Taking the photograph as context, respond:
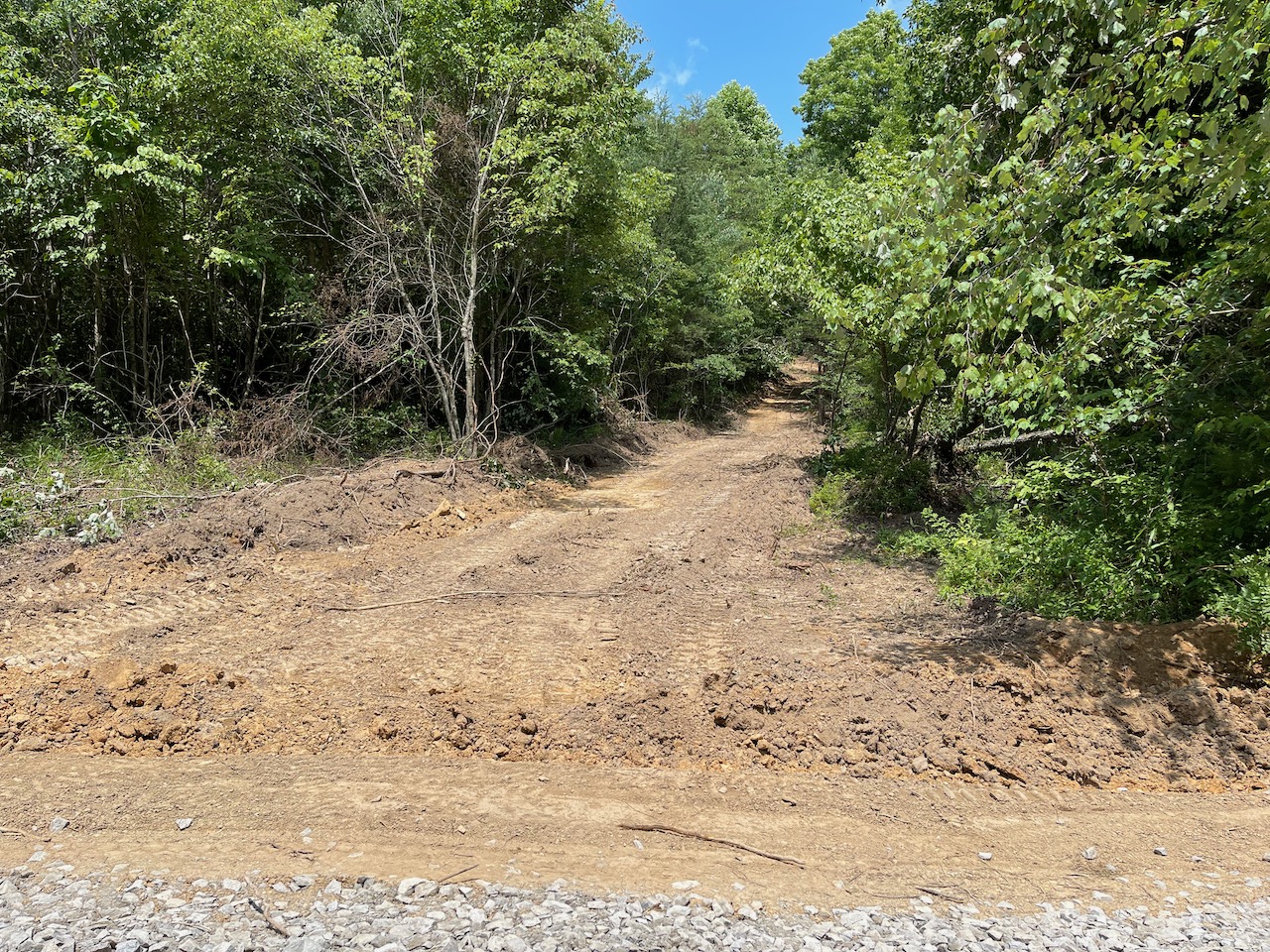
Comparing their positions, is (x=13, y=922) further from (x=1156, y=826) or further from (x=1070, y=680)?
(x=1070, y=680)

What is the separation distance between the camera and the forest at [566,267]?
161 inches

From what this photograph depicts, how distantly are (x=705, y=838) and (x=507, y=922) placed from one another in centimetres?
105

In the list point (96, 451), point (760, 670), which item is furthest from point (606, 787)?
point (96, 451)

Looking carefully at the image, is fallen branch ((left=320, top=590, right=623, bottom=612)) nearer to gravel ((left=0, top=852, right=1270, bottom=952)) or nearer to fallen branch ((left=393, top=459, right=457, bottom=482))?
gravel ((left=0, top=852, right=1270, bottom=952))

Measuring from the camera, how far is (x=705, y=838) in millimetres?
3418

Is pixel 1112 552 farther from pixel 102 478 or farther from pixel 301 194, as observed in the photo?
Answer: pixel 301 194

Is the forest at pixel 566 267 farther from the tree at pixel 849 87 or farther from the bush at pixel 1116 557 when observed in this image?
the tree at pixel 849 87

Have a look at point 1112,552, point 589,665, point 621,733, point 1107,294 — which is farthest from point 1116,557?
point 589,665

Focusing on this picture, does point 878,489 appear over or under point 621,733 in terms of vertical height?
over

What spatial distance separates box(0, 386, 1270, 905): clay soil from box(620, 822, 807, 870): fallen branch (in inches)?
1.4

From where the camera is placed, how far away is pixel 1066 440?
7707 millimetres

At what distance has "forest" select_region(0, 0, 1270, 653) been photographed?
13.4 ft

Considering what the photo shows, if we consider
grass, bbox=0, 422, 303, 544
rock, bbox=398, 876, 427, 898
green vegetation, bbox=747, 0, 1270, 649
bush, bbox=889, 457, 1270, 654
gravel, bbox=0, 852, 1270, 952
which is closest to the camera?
gravel, bbox=0, 852, 1270, 952

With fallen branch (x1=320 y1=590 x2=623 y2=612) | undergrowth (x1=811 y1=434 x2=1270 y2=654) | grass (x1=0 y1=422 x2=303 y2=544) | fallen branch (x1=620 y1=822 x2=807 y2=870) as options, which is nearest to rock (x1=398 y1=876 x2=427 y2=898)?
fallen branch (x1=620 y1=822 x2=807 y2=870)
